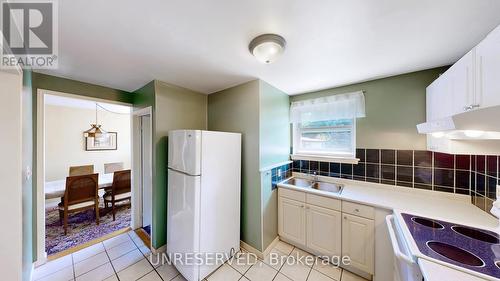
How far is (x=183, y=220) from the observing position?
1766 mm

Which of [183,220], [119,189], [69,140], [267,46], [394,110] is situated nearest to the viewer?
[267,46]

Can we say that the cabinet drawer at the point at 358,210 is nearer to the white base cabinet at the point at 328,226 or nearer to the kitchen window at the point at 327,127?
the white base cabinet at the point at 328,226

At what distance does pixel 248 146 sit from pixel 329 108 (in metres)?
1.30

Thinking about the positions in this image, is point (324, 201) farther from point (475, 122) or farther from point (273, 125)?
point (475, 122)

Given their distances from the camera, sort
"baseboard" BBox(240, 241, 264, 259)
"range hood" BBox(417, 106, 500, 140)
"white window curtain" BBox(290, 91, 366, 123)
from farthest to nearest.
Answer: "white window curtain" BBox(290, 91, 366, 123) < "baseboard" BBox(240, 241, 264, 259) < "range hood" BBox(417, 106, 500, 140)

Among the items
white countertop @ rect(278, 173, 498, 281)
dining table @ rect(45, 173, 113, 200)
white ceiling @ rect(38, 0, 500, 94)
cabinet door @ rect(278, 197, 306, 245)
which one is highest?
white ceiling @ rect(38, 0, 500, 94)

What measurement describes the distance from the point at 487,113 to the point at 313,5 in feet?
3.42

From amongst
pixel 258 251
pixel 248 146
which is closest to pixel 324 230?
pixel 258 251

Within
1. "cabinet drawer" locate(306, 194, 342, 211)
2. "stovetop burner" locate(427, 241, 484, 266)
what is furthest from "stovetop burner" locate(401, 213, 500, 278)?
"cabinet drawer" locate(306, 194, 342, 211)

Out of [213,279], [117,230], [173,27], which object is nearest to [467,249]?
[213,279]

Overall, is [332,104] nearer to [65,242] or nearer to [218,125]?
[218,125]

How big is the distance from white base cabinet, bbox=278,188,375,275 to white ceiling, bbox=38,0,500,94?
1490mm

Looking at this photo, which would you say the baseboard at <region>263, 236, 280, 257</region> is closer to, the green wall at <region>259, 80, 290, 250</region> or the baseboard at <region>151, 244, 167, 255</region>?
the green wall at <region>259, 80, 290, 250</region>

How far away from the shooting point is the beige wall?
12.1 feet
